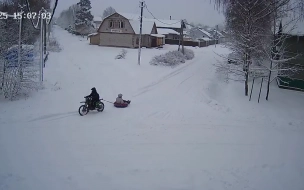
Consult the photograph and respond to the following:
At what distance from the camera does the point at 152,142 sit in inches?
394

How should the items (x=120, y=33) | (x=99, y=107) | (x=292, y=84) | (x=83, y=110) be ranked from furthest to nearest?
(x=120, y=33) < (x=292, y=84) < (x=99, y=107) < (x=83, y=110)

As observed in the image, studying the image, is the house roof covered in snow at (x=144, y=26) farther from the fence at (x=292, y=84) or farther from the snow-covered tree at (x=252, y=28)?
the fence at (x=292, y=84)

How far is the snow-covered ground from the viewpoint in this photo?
24.4ft

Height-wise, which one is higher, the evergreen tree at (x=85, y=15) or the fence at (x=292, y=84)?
the evergreen tree at (x=85, y=15)

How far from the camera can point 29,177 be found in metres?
7.13

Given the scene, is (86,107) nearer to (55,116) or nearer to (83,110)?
(83,110)

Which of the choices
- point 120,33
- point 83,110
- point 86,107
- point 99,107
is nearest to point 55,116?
point 83,110

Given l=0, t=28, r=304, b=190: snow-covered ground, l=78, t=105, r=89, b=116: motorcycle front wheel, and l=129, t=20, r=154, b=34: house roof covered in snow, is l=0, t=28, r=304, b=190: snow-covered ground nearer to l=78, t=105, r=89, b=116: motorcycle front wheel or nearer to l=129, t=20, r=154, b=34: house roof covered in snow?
l=78, t=105, r=89, b=116: motorcycle front wheel

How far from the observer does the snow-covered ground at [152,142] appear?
293 inches

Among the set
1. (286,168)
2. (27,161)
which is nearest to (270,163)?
(286,168)

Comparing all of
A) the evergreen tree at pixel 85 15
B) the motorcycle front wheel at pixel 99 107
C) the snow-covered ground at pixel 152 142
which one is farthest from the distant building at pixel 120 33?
the motorcycle front wheel at pixel 99 107

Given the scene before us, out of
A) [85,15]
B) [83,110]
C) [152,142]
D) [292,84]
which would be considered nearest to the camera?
[152,142]

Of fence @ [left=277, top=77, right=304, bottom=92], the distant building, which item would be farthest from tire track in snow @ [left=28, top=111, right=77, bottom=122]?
the distant building

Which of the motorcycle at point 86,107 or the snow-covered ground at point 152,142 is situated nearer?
the snow-covered ground at point 152,142
